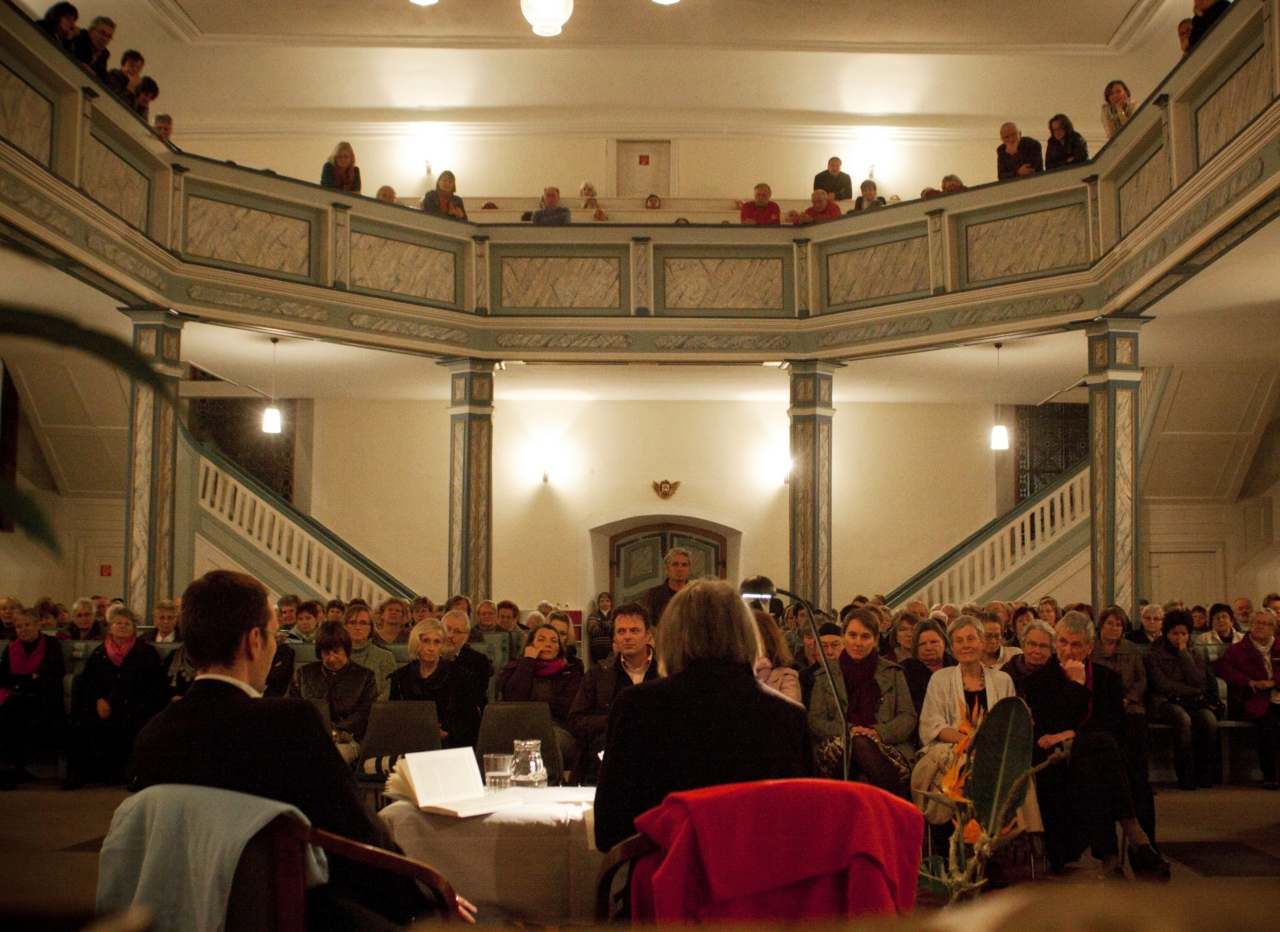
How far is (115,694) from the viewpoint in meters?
8.07

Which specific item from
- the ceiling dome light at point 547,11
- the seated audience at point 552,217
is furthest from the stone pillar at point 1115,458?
the seated audience at point 552,217

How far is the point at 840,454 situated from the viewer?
16078 millimetres

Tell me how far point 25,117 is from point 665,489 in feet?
30.5

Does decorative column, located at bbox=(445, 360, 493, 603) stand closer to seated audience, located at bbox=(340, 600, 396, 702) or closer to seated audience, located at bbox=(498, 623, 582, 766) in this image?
seated audience, located at bbox=(340, 600, 396, 702)

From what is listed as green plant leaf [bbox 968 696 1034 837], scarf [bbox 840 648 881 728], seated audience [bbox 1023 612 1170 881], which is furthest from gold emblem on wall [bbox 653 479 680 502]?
green plant leaf [bbox 968 696 1034 837]

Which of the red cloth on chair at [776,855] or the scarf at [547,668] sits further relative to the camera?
the scarf at [547,668]

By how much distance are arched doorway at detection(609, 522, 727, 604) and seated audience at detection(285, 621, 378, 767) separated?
377 inches

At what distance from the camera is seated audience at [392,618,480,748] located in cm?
658

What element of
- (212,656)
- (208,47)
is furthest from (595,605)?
(212,656)

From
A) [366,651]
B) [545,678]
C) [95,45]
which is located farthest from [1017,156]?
[95,45]

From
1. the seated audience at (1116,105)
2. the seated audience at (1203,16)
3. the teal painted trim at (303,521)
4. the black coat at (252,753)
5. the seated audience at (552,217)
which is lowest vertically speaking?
the black coat at (252,753)

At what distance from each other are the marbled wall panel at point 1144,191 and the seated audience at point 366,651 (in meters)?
6.19

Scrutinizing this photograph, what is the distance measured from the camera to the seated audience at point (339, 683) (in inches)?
263

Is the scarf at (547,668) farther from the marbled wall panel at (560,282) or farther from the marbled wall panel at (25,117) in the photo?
the marbled wall panel at (560,282)
